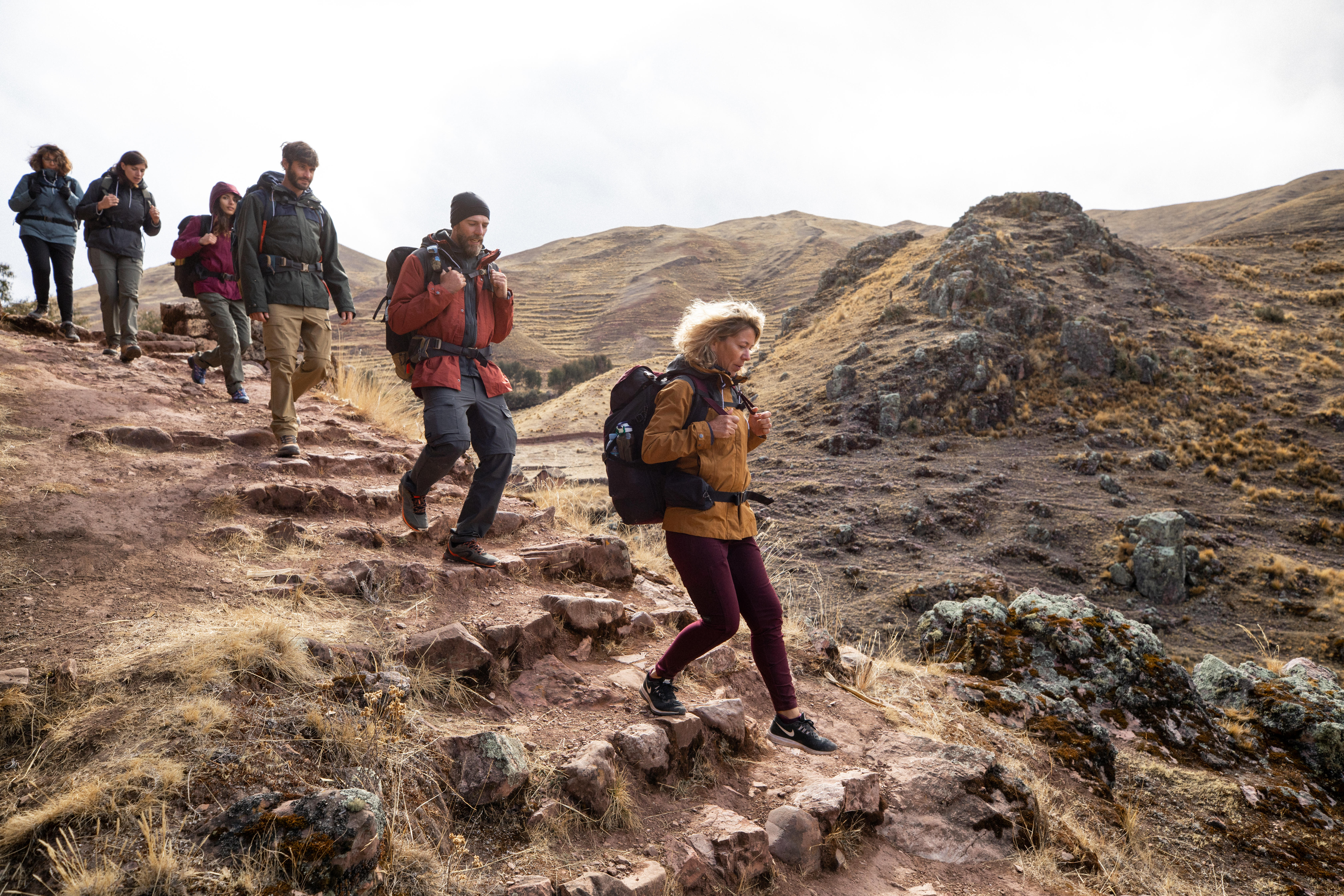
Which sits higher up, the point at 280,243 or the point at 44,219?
the point at 44,219

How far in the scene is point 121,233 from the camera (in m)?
6.70

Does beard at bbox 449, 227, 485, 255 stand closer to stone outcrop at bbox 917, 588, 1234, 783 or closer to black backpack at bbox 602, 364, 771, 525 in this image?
black backpack at bbox 602, 364, 771, 525

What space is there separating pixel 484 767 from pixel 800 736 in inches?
54.2

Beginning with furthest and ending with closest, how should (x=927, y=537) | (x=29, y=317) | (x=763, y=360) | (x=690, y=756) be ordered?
1. (x=763, y=360)
2. (x=927, y=537)
3. (x=29, y=317)
4. (x=690, y=756)

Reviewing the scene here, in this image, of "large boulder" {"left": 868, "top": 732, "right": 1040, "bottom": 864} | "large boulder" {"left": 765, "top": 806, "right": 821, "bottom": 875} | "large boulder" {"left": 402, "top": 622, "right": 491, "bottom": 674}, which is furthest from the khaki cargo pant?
"large boulder" {"left": 868, "top": 732, "right": 1040, "bottom": 864}

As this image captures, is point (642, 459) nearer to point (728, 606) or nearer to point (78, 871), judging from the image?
point (728, 606)

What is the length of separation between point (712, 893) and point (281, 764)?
1490 millimetres

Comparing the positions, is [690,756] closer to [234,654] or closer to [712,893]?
[712,893]

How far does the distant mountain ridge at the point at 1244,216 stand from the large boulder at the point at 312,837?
162 ft

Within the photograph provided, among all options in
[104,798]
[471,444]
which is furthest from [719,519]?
[104,798]

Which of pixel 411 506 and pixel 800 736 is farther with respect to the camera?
pixel 411 506

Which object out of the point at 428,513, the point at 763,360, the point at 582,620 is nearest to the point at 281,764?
the point at 582,620

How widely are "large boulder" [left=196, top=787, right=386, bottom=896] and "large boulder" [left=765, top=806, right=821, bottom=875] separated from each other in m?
1.45

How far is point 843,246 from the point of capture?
3002 inches
